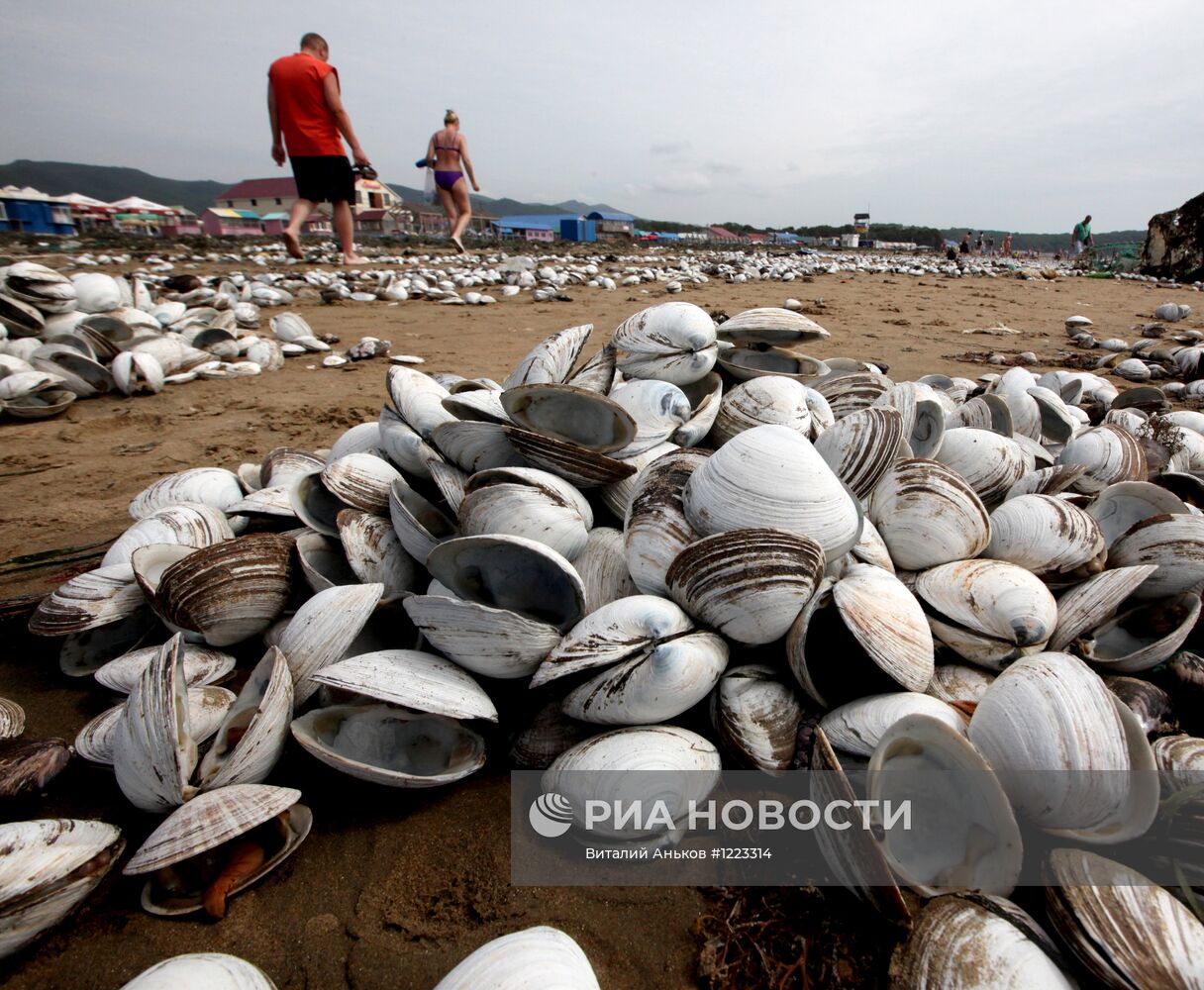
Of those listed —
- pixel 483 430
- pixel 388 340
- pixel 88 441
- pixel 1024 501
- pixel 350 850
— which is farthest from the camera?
pixel 388 340

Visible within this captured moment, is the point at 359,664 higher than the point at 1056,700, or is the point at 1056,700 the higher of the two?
the point at 1056,700

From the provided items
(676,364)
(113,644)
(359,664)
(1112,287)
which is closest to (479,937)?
(359,664)

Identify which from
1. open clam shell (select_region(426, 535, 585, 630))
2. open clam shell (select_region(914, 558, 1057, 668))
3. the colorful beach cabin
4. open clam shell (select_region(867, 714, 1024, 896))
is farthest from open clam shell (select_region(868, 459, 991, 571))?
the colorful beach cabin

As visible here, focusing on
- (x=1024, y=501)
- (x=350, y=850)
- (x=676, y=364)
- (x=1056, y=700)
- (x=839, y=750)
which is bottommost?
(x=350, y=850)

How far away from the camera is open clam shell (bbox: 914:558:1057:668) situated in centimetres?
192

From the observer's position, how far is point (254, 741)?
1.68 metres

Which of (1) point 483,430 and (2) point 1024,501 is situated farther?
(1) point 483,430

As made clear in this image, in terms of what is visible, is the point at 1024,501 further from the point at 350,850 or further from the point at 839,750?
the point at 350,850

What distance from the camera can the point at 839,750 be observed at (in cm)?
170

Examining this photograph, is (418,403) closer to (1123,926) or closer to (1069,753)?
(1069,753)

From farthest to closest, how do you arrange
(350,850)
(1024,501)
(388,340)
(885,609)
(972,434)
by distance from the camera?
(388,340) < (972,434) < (1024,501) < (885,609) < (350,850)

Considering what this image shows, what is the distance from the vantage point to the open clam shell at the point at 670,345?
2.90m

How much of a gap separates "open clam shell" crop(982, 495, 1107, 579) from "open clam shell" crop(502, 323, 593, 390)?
1.88 metres

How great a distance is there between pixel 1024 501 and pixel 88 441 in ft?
18.2
